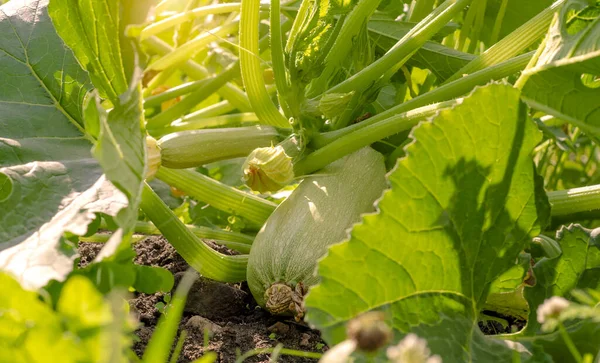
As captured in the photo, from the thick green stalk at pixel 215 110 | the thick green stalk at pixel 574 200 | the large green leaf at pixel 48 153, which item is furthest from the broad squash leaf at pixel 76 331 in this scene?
the thick green stalk at pixel 215 110

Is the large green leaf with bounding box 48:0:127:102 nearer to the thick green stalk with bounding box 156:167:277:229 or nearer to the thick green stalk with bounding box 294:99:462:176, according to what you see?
the thick green stalk with bounding box 156:167:277:229

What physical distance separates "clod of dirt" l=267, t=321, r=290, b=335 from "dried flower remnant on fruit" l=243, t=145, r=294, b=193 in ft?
0.88

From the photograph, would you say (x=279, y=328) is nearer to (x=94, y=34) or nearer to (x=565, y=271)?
(x=565, y=271)

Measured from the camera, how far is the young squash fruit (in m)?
1.35

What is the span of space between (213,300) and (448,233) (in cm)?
57

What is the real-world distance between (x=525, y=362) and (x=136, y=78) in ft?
2.32

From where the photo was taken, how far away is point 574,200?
144cm

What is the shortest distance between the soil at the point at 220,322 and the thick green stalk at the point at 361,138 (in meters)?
0.29

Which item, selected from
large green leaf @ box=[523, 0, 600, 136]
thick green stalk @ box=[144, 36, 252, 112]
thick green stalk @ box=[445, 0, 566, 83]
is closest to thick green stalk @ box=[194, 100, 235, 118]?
thick green stalk @ box=[144, 36, 252, 112]

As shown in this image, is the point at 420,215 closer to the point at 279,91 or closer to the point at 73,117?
the point at 279,91

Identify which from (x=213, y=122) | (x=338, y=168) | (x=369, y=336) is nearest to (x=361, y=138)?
(x=338, y=168)

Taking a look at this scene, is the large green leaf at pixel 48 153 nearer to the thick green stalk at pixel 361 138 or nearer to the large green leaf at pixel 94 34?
the large green leaf at pixel 94 34

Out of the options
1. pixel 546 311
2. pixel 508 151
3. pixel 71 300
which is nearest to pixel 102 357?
pixel 71 300

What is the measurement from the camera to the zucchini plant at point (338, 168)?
0.99m
